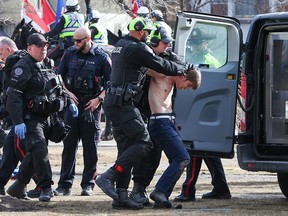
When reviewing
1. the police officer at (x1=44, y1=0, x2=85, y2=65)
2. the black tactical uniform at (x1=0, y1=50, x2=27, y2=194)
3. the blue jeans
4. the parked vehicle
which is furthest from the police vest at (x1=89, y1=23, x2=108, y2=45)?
the blue jeans

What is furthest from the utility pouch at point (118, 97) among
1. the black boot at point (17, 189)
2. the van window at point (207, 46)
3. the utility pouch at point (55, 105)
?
the black boot at point (17, 189)

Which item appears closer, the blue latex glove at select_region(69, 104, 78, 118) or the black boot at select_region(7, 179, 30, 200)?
the black boot at select_region(7, 179, 30, 200)

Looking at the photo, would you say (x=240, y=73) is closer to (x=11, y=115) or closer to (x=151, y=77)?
(x=151, y=77)

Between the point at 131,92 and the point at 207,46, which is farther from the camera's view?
the point at 207,46

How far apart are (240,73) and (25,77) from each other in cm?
235

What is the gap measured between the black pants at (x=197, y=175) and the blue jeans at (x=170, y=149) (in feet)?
3.39

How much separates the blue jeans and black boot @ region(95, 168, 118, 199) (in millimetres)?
457

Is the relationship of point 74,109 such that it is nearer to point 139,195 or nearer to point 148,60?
point 139,195

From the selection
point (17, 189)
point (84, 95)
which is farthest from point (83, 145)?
point (17, 189)

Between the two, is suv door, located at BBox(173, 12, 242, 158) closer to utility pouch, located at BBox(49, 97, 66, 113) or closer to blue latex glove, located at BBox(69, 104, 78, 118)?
blue latex glove, located at BBox(69, 104, 78, 118)

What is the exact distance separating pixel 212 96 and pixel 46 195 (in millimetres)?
2122

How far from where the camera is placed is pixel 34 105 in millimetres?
11727

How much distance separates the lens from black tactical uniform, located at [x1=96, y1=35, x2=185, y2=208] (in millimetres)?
11094

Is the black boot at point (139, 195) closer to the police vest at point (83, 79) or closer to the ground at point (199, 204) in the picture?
the ground at point (199, 204)
